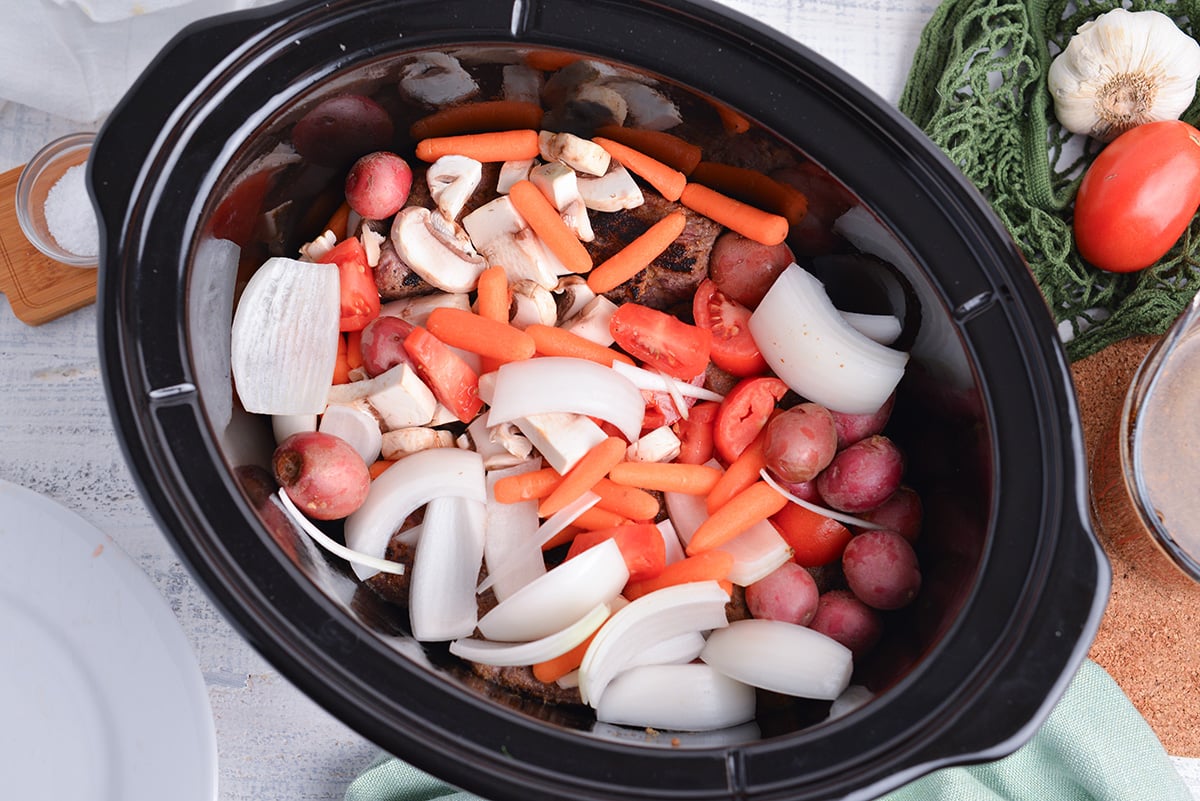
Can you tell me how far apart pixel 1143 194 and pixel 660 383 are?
28.2 inches

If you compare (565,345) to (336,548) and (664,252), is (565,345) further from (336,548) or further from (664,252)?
(336,548)

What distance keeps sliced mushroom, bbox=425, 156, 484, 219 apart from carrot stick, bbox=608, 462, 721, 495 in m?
0.39

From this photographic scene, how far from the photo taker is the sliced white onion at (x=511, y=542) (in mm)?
1093

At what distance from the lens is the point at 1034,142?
4.39 ft

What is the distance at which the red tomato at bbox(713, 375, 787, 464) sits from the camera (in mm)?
1144

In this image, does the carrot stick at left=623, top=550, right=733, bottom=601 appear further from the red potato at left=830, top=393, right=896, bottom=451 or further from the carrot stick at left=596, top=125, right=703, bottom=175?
the carrot stick at left=596, top=125, right=703, bottom=175

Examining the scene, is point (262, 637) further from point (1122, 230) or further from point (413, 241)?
point (1122, 230)

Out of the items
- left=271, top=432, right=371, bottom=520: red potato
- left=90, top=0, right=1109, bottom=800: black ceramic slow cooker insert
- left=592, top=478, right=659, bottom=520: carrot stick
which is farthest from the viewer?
left=592, top=478, right=659, bottom=520: carrot stick

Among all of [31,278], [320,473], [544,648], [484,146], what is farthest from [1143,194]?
[31,278]

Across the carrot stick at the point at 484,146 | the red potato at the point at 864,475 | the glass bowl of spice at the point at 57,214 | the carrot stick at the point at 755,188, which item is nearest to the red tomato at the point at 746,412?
the red potato at the point at 864,475

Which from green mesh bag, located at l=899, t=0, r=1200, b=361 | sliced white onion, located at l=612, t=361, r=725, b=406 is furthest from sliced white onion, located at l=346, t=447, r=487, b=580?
green mesh bag, located at l=899, t=0, r=1200, b=361

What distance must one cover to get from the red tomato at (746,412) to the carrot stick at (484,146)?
0.41 meters

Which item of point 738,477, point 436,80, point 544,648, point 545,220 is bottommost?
point 544,648

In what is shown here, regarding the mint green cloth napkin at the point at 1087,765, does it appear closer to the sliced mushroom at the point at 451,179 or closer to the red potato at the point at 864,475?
the red potato at the point at 864,475
